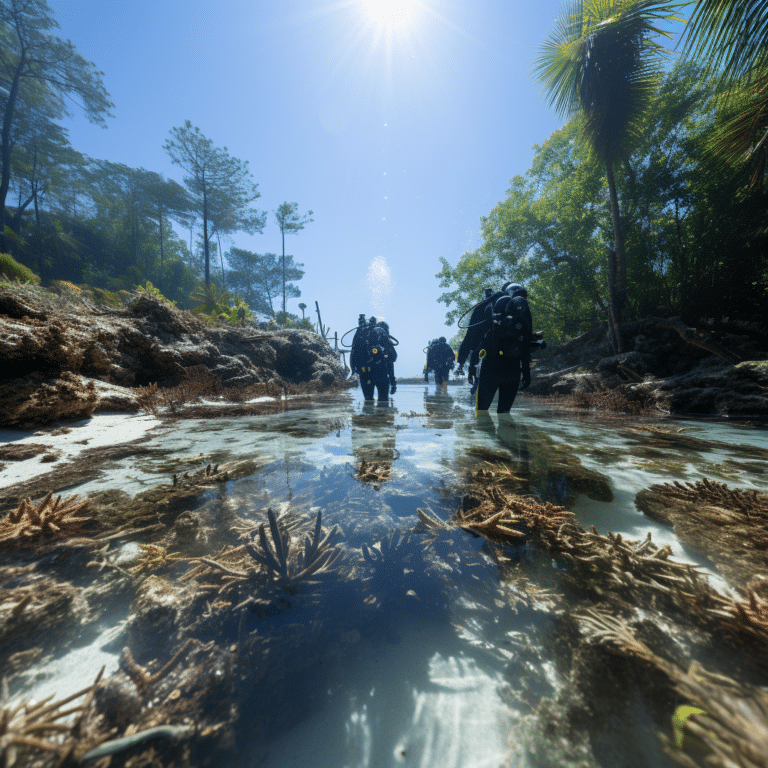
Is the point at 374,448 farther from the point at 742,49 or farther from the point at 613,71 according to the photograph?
Answer: the point at 613,71

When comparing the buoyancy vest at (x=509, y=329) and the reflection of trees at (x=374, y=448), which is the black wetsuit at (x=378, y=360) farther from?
the buoyancy vest at (x=509, y=329)

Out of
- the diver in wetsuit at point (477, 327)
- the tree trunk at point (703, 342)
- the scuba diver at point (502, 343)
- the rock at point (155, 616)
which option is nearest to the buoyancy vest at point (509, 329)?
the scuba diver at point (502, 343)

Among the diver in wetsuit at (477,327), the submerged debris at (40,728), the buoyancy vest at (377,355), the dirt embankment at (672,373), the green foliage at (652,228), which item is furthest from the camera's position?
the green foliage at (652,228)

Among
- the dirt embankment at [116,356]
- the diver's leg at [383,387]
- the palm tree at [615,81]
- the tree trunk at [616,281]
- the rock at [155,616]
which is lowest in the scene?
the rock at [155,616]

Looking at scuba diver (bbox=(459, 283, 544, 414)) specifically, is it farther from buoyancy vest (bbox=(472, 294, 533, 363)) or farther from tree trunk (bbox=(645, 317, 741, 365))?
tree trunk (bbox=(645, 317, 741, 365))

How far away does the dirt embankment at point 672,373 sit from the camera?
5.34 meters

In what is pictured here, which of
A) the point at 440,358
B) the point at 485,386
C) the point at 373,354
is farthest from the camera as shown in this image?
the point at 440,358

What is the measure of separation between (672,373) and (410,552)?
35.3 ft

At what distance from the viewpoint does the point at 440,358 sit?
49.9 ft

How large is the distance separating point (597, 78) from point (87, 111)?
32.1 metres

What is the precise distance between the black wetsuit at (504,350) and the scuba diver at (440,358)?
8.76 m

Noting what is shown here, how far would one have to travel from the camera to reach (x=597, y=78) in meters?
10.4

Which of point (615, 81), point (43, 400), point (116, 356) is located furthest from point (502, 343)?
point (615, 81)

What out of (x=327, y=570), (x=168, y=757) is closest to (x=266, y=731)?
(x=168, y=757)
